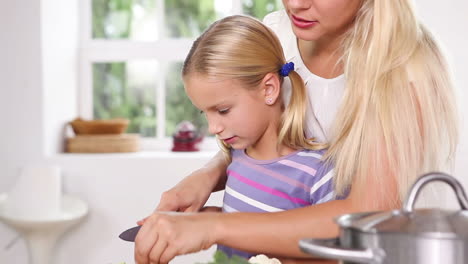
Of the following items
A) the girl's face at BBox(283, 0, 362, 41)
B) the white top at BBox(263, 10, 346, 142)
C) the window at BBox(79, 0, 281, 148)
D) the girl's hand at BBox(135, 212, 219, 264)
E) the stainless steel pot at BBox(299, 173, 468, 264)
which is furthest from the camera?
the window at BBox(79, 0, 281, 148)

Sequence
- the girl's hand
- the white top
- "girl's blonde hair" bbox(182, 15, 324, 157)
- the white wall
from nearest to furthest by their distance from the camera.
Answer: the girl's hand, "girl's blonde hair" bbox(182, 15, 324, 157), the white top, the white wall

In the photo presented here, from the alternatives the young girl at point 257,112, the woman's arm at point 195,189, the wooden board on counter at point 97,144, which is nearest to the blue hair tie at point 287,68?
the young girl at point 257,112

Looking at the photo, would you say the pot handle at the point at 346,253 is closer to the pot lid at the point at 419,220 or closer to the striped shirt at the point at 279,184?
the pot lid at the point at 419,220

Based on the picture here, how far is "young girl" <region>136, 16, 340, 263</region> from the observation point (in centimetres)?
157

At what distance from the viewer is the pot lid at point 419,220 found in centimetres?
71

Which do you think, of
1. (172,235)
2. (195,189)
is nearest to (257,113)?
(195,189)

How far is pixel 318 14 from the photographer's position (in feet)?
4.74

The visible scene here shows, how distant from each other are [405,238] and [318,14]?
31.6 inches

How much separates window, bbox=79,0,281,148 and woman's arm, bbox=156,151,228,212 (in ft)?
7.45

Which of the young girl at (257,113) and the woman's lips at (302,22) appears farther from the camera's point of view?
the young girl at (257,113)

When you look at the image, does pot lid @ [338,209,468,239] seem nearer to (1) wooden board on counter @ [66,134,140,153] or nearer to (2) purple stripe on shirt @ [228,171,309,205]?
(2) purple stripe on shirt @ [228,171,309,205]

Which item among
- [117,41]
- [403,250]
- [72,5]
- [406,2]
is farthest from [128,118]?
[403,250]

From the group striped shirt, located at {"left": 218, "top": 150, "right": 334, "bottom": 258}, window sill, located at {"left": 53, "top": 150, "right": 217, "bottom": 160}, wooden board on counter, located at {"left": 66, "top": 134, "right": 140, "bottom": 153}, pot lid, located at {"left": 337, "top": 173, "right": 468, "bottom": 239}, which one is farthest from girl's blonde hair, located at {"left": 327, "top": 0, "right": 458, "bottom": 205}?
wooden board on counter, located at {"left": 66, "top": 134, "right": 140, "bottom": 153}

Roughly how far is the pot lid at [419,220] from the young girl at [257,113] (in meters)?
0.76
